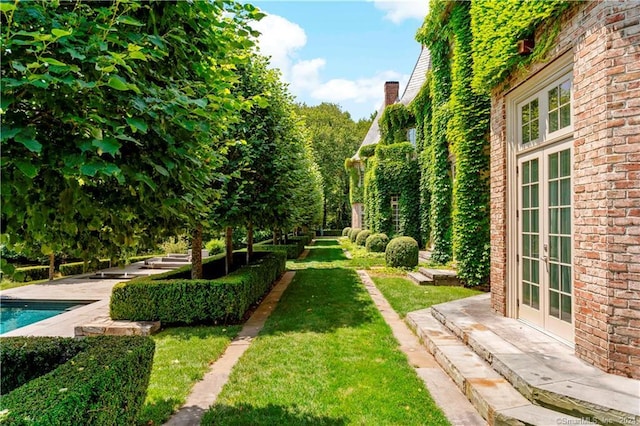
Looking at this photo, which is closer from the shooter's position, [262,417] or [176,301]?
[262,417]

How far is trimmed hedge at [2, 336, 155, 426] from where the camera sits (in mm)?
2012

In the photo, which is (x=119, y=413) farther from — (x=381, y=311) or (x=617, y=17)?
(x=381, y=311)

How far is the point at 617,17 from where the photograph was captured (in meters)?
3.47

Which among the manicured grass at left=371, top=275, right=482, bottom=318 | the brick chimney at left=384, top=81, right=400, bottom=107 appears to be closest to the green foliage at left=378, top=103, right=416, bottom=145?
the brick chimney at left=384, top=81, right=400, bottom=107

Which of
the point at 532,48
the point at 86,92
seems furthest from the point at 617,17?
the point at 86,92

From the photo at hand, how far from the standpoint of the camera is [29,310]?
11.3 metres

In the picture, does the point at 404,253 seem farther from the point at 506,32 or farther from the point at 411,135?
the point at 411,135

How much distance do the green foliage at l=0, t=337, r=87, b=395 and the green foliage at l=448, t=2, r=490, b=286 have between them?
8852mm

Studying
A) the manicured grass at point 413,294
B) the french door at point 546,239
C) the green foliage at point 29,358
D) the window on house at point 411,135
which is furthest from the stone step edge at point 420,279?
the window on house at point 411,135

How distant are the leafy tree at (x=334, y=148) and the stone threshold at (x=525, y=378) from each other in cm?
3538

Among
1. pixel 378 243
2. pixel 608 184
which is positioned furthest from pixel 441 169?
pixel 608 184

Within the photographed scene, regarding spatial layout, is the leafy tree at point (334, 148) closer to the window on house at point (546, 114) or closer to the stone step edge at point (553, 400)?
the window on house at point (546, 114)

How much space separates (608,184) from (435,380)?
9.40 ft

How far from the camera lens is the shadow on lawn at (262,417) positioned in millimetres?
3486
